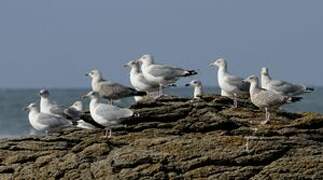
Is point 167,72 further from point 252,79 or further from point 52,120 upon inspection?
point 52,120

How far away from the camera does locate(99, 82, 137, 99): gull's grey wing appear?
19312mm

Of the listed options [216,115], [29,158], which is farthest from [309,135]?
[29,158]

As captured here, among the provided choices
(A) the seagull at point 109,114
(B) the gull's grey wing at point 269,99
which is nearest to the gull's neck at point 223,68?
(B) the gull's grey wing at point 269,99

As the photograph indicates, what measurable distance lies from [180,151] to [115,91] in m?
5.00

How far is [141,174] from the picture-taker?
14.4 metres

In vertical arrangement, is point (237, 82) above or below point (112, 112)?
above

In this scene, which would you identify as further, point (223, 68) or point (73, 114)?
point (223, 68)

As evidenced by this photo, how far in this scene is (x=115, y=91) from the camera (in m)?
19.5

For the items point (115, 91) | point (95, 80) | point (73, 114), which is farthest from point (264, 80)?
point (73, 114)

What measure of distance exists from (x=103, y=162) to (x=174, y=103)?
3.32 metres

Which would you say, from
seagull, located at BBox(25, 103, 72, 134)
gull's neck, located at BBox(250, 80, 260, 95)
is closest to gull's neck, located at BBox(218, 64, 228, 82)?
gull's neck, located at BBox(250, 80, 260, 95)

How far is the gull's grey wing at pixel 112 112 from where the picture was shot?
1678 cm

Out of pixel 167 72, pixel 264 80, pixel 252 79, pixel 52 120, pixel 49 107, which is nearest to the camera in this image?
pixel 52 120

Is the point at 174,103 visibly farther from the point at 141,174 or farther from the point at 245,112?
the point at 141,174
